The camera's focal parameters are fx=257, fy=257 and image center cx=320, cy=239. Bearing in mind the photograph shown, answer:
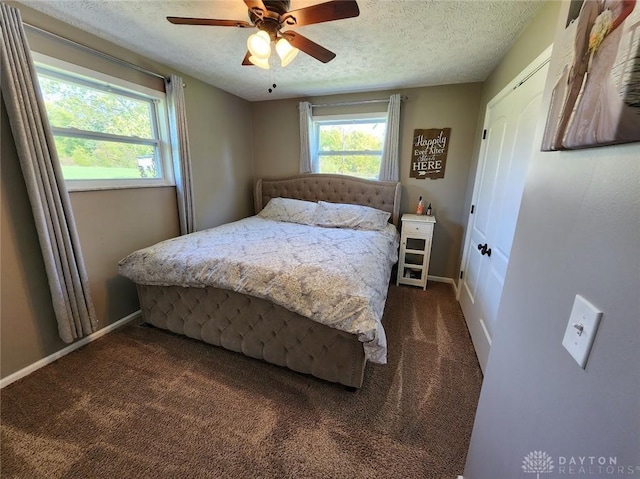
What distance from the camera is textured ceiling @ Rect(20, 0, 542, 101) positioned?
1.65 m

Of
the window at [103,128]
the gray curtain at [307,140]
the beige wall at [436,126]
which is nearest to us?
the window at [103,128]

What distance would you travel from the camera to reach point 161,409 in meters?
1.55

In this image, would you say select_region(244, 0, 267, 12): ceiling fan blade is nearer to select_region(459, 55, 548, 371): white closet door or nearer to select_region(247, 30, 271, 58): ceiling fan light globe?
select_region(247, 30, 271, 58): ceiling fan light globe

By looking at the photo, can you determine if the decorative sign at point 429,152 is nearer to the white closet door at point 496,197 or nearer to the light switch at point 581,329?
the white closet door at point 496,197

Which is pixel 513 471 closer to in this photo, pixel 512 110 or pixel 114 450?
pixel 114 450

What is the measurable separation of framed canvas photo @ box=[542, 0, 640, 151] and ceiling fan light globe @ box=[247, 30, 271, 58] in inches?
55.1

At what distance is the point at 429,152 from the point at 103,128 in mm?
3367

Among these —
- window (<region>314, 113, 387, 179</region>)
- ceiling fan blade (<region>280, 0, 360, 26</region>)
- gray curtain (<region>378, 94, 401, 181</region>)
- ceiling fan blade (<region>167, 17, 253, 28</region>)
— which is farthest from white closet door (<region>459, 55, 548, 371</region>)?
ceiling fan blade (<region>167, 17, 253, 28</region>)

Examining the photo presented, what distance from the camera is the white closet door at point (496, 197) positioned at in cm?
163

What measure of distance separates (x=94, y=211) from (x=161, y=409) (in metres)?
1.65

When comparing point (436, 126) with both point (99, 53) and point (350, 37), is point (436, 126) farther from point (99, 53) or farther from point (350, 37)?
point (99, 53)

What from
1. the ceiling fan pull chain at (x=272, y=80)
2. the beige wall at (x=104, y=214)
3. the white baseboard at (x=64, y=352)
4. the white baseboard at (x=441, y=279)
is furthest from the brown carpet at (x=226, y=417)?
the ceiling fan pull chain at (x=272, y=80)

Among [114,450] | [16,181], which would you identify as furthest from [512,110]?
[16,181]

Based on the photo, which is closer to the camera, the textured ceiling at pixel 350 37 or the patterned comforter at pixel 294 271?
the patterned comforter at pixel 294 271
